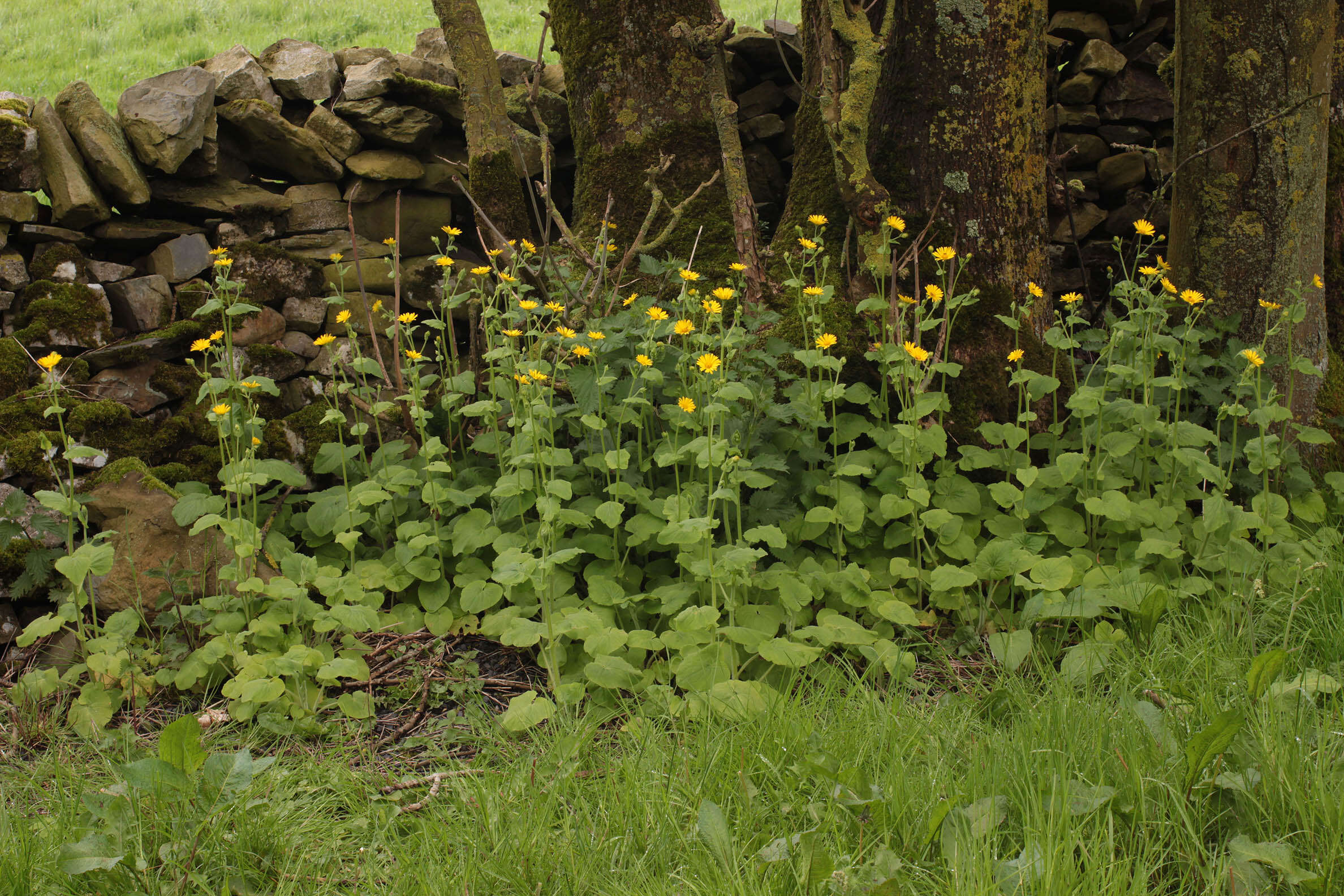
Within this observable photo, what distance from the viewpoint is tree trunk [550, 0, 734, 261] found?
403 cm

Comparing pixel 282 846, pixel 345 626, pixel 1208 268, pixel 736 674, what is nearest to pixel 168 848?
pixel 282 846

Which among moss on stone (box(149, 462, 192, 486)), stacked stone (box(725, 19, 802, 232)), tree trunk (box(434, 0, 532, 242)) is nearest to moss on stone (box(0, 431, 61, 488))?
moss on stone (box(149, 462, 192, 486))

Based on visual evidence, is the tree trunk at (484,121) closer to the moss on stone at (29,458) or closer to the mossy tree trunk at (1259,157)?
the moss on stone at (29,458)

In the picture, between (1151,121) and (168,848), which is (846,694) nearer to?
(168,848)

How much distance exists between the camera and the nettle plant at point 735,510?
7.63 feet

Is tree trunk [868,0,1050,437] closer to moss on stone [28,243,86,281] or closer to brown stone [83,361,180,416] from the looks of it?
brown stone [83,361,180,416]

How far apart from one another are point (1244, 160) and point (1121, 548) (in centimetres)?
164

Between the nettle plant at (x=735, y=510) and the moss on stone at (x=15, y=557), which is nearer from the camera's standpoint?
the nettle plant at (x=735, y=510)

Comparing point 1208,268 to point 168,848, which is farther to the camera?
point 1208,268

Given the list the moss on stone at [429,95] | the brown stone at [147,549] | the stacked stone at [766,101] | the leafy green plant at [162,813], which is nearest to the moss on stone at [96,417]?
the brown stone at [147,549]

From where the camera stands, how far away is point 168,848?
1590mm

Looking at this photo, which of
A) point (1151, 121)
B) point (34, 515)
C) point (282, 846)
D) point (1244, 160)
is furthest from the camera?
point (1151, 121)

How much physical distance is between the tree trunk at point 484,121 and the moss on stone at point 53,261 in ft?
5.21

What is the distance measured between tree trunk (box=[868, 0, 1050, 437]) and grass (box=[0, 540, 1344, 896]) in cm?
149
